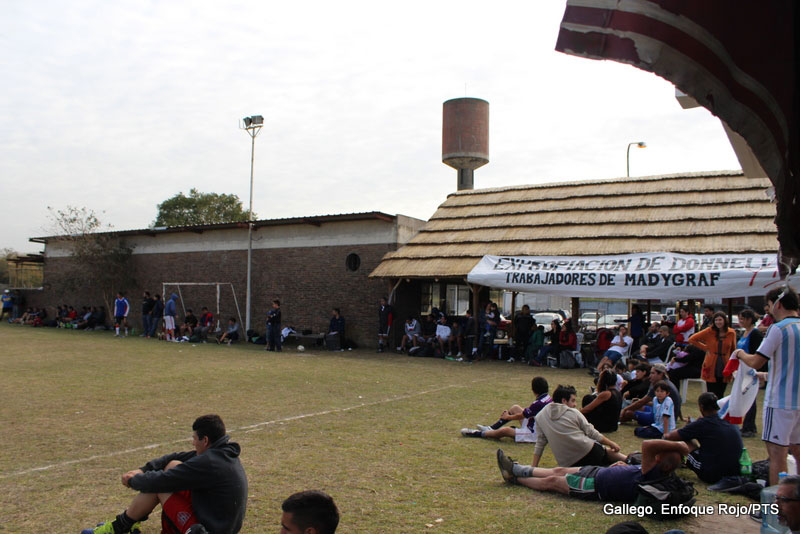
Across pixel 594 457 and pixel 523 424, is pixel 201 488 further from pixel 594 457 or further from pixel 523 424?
pixel 523 424

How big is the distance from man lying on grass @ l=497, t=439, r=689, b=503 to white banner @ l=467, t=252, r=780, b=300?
1043 cm

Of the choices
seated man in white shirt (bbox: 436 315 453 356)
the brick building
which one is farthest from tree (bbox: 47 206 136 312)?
seated man in white shirt (bbox: 436 315 453 356)

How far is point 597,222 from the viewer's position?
18.9 m

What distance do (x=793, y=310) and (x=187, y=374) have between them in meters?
11.7

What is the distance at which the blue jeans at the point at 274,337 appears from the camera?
20.2 m

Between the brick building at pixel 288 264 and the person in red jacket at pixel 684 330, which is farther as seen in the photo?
the brick building at pixel 288 264

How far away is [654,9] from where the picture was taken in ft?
6.74

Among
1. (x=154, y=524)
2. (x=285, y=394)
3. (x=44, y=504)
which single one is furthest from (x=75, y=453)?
(x=285, y=394)

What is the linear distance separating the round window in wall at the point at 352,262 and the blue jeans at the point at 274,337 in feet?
12.5

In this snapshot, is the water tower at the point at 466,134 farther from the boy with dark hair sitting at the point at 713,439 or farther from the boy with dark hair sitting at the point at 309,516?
the boy with dark hair sitting at the point at 309,516

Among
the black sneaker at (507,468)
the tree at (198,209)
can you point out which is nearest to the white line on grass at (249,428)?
the black sneaker at (507,468)

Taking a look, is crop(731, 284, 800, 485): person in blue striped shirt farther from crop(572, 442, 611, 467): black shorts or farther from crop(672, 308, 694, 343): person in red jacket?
crop(672, 308, 694, 343): person in red jacket

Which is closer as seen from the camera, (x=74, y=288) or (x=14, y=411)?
(x=14, y=411)

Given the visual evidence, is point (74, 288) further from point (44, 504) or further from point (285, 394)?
point (44, 504)
